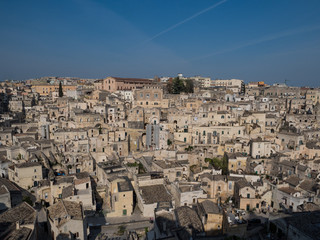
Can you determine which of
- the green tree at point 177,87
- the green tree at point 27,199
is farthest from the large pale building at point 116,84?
the green tree at point 27,199

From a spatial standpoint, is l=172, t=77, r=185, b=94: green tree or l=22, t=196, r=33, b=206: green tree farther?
l=172, t=77, r=185, b=94: green tree

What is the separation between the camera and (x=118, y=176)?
88.5 feet

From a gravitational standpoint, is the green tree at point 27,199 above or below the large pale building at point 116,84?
below

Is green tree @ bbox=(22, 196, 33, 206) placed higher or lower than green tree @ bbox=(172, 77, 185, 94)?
lower

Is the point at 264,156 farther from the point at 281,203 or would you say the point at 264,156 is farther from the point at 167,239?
the point at 167,239

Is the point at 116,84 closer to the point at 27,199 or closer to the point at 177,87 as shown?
the point at 177,87

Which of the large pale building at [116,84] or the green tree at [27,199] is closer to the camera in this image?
the green tree at [27,199]

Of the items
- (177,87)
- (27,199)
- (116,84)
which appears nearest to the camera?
(27,199)

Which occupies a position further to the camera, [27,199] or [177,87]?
[177,87]

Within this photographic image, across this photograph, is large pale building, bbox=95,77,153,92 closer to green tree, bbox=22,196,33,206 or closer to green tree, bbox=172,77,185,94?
green tree, bbox=172,77,185,94

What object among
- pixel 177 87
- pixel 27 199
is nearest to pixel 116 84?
pixel 177 87

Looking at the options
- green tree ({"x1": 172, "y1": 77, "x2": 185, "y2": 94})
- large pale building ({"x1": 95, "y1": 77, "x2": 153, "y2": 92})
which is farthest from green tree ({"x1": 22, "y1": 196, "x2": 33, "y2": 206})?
green tree ({"x1": 172, "y1": 77, "x2": 185, "y2": 94})

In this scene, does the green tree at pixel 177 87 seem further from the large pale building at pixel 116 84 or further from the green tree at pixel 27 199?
the green tree at pixel 27 199

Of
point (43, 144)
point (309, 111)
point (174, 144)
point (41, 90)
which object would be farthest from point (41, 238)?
point (41, 90)
